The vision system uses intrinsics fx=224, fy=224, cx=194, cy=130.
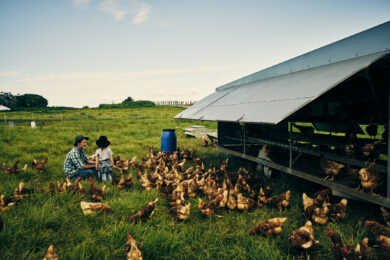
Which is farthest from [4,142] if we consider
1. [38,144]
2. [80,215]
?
[80,215]

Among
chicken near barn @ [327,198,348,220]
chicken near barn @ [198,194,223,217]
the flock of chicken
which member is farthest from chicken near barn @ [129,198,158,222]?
chicken near barn @ [327,198,348,220]

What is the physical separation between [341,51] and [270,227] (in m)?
2.96

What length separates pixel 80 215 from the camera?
11.2ft

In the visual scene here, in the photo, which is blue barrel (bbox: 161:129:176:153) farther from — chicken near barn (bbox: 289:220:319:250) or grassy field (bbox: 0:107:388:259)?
chicken near barn (bbox: 289:220:319:250)

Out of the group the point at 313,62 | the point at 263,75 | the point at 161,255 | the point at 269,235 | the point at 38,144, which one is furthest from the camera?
the point at 38,144

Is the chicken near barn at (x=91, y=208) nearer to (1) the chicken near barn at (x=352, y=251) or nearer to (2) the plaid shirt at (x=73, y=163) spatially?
(2) the plaid shirt at (x=73, y=163)

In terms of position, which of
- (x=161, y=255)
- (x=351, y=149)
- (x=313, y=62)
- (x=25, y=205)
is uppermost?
(x=313, y=62)

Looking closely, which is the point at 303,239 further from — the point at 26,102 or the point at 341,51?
the point at 26,102

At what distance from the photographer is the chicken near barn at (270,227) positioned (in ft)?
9.38

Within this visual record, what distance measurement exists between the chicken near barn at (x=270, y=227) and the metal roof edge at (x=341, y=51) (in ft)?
8.09

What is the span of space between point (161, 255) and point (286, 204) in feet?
7.08

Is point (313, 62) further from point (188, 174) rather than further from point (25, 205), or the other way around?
point (25, 205)

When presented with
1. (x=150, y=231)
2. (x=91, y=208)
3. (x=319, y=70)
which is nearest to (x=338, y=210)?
(x=319, y=70)

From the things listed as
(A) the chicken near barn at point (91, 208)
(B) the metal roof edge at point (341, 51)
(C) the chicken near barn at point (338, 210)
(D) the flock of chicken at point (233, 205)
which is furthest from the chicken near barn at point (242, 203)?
(B) the metal roof edge at point (341, 51)
